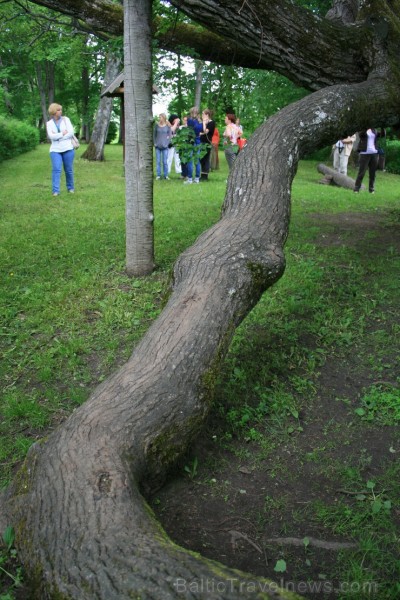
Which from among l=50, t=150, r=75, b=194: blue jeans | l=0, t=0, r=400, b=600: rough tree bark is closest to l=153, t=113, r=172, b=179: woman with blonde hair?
l=50, t=150, r=75, b=194: blue jeans

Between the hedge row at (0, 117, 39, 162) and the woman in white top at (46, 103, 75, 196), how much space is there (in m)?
9.13

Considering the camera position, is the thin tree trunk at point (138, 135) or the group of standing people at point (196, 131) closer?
the thin tree trunk at point (138, 135)

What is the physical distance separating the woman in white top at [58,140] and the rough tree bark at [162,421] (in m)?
6.56

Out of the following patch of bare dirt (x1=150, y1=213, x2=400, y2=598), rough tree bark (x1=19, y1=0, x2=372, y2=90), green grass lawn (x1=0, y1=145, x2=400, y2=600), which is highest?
rough tree bark (x1=19, y1=0, x2=372, y2=90)

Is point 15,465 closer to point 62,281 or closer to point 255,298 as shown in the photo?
point 255,298

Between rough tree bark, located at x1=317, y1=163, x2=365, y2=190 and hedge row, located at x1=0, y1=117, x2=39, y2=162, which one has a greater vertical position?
hedge row, located at x1=0, y1=117, x2=39, y2=162

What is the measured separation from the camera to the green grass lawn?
3771mm

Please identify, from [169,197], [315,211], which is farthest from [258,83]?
[169,197]

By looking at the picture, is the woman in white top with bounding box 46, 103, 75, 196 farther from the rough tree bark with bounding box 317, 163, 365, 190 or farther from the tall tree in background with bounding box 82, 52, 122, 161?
the rough tree bark with bounding box 317, 163, 365, 190

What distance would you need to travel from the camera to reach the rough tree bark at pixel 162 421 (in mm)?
2049

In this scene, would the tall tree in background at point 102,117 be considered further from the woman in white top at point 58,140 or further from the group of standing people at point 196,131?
the woman in white top at point 58,140

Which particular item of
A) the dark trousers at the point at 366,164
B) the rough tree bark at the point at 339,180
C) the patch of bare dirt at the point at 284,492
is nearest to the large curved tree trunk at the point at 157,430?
the patch of bare dirt at the point at 284,492

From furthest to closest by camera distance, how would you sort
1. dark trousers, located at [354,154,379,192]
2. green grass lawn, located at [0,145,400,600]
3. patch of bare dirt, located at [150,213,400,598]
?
1. dark trousers, located at [354,154,379,192]
2. green grass lawn, located at [0,145,400,600]
3. patch of bare dirt, located at [150,213,400,598]

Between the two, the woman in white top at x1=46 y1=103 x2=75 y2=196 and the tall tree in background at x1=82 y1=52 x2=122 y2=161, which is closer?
the woman in white top at x1=46 y1=103 x2=75 y2=196
